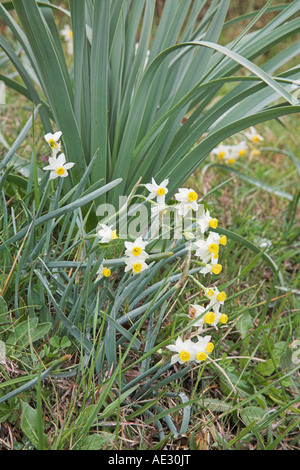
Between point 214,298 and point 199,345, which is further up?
point 214,298

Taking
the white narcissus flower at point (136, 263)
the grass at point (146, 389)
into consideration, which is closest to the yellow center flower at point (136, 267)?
the white narcissus flower at point (136, 263)

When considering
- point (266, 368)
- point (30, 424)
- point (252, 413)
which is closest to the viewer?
point (30, 424)

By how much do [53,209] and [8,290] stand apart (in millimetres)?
238

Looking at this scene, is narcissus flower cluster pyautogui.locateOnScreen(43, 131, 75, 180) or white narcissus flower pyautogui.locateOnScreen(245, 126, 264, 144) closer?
narcissus flower cluster pyautogui.locateOnScreen(43, 131, 75, 180)

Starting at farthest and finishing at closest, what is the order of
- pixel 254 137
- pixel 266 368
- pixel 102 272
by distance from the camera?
pixel 254 137, pixel 266 368, pixel 102 272

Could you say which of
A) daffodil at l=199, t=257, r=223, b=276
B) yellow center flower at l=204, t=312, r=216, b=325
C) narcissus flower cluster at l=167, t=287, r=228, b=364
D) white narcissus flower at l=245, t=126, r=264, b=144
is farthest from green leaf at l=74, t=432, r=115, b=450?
white narcissus flower at l=245, t=126, r=264, b=144

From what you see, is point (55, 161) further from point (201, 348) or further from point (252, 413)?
point (252, 413)

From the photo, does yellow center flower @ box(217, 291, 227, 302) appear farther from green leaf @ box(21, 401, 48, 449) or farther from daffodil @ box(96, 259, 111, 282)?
green leaf @ box(21, 401, 48, 449)

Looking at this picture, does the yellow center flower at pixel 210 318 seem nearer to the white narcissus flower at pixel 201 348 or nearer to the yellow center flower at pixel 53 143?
the white narcissus flower at pixel 201 348

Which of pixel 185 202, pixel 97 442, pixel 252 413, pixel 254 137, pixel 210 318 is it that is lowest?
pixel 97 442

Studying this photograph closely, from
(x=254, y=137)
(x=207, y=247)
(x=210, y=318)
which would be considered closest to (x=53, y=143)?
(x=207, y=247)

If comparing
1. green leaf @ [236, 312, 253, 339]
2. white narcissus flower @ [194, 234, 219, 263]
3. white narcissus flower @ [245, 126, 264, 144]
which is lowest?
white narcissus flower @ [194, 234, 219, 263]
